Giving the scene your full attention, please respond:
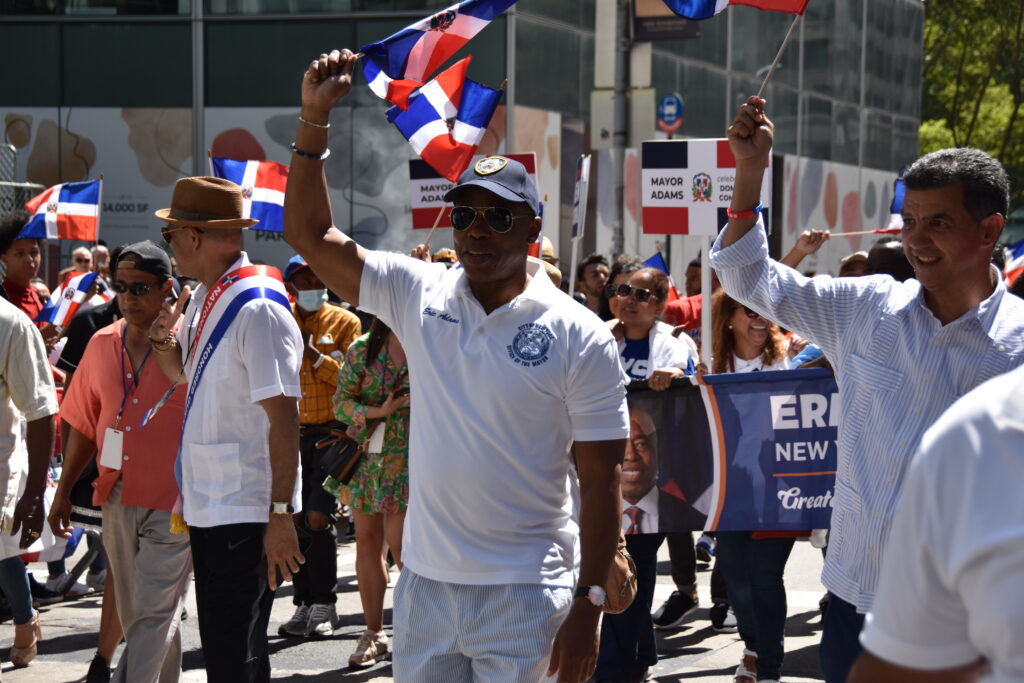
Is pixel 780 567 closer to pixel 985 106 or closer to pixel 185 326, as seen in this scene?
pixel 185 326

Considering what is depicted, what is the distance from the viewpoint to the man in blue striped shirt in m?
3.52

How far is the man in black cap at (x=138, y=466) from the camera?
5.57 metres

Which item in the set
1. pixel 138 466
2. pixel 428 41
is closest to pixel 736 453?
pixel 428 41

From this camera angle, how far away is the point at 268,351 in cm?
486

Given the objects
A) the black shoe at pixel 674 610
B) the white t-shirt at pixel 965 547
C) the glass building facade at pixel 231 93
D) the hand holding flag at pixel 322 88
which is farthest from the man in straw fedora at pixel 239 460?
the glass building facade at pixel 231 93

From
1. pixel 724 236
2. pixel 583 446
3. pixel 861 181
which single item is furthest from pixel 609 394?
pixel 861 181

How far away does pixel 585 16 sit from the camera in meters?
21.6

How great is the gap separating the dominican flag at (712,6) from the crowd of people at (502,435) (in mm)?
942

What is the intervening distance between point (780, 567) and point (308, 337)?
356cm

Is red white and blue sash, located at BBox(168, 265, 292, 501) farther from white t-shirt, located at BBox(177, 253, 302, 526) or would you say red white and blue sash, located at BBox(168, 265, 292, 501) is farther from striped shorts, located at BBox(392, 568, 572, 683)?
striped shorts, located at BBox(392, 568, 572, 683)

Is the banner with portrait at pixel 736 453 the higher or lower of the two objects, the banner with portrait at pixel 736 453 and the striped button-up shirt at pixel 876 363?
the lower

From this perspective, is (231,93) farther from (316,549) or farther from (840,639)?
(840,639)

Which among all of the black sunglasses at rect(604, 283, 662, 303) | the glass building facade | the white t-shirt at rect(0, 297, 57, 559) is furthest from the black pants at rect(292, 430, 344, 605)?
the glass building facade

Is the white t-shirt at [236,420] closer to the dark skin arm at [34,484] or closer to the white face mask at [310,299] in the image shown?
the dark skin arm at [34,484]
